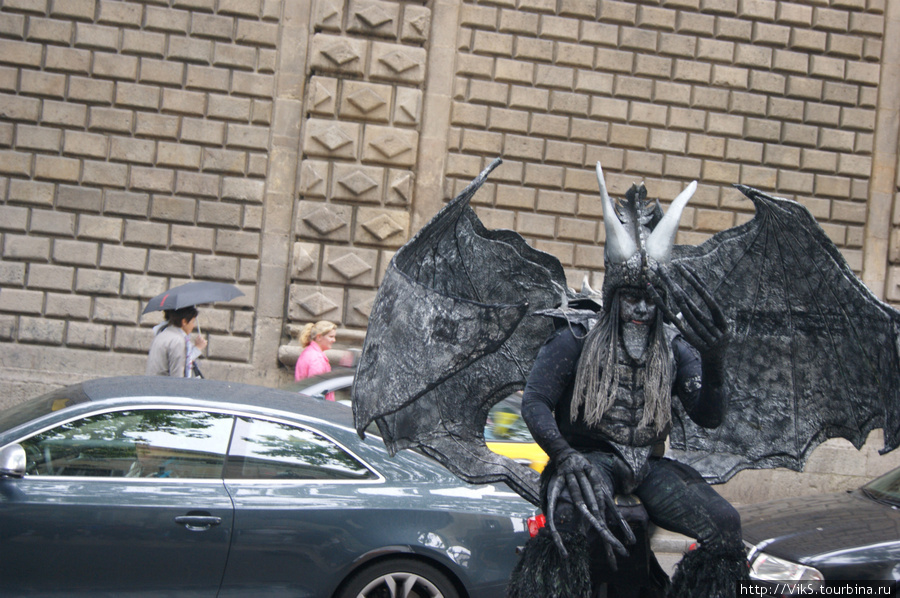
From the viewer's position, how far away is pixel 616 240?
9.56 ft

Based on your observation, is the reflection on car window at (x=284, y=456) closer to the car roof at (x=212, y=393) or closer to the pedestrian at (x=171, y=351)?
the car roof at (x=212, y=393)

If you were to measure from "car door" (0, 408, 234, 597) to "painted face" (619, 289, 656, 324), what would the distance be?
2546mm

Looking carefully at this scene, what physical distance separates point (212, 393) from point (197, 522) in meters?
0.80

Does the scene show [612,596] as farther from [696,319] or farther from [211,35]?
[211,35]

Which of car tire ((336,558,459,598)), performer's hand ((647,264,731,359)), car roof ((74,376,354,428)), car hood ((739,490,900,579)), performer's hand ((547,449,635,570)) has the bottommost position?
car tire ((336,558,459,598))

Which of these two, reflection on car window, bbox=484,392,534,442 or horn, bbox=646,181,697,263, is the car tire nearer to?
reflection on car window, bbox=484,392,534,442

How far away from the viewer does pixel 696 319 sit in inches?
107

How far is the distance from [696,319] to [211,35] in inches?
357

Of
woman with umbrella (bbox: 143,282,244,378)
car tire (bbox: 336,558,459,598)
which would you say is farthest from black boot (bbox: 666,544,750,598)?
woman with umbrella (bbox: 143,282,244,378)

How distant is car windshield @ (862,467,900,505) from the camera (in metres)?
5.59

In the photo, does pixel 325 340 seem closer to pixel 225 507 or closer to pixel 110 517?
pixel 225 507

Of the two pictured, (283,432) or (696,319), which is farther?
(283,432)

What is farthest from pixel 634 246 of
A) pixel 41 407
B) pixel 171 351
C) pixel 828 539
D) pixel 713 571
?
pixel 171 351

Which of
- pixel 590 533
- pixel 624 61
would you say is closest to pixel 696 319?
pixel 590 533
